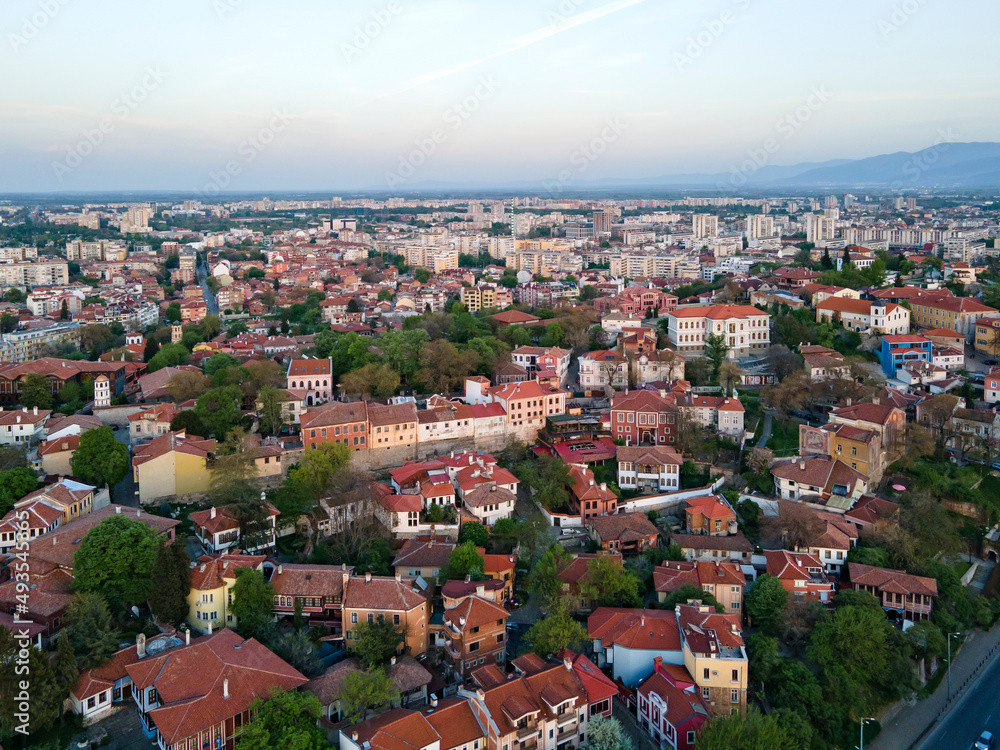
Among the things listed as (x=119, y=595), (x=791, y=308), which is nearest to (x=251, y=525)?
(x=119, y=595)

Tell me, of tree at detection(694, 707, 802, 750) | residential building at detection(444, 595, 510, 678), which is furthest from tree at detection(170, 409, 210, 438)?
tree at detection(694, 707, 802, 750)

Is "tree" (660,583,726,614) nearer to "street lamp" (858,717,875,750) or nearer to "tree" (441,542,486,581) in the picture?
"street lamp" (858,717,875,750)

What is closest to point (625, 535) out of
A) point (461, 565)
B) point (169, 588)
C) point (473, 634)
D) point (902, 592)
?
point (461, 565)

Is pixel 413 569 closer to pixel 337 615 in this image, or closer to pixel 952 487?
pixel 337 615

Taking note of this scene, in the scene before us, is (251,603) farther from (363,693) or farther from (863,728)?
(863,728)

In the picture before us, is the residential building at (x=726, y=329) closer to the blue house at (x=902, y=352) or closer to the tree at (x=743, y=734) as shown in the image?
the blue house at (x=902, y=352)

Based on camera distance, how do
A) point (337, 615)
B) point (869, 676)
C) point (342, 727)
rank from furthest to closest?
point (337, 615) → point (869, 676) → point (342, 727)

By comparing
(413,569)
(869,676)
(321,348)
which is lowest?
(869,676)
